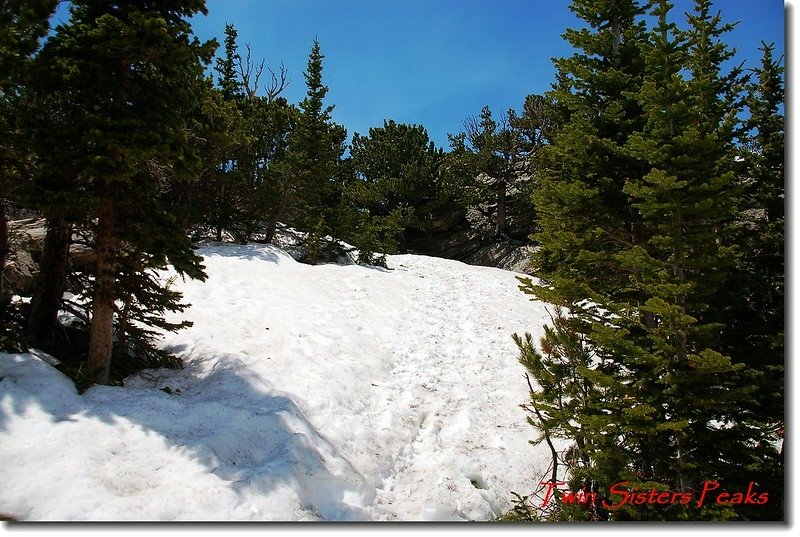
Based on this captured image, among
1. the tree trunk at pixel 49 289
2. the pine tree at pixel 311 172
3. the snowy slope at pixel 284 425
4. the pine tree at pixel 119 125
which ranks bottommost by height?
the snowy slope at pixel 284 425

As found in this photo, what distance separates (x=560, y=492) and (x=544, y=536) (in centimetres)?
173

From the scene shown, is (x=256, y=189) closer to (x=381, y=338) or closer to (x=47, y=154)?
(x=381, y=338)

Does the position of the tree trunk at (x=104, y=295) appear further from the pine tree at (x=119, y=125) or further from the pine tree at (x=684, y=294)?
the pine tree at (x=684, y=294)

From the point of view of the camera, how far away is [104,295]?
697 cm

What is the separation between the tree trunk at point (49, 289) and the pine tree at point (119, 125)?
96 cm

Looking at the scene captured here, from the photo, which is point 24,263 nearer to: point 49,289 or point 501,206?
point 49,289

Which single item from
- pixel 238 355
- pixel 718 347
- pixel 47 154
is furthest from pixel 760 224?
pixel 47 154

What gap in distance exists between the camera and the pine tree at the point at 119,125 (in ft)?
20.3

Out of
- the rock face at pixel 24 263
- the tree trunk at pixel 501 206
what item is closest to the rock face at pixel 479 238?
the tree trunk at pixel 501 206

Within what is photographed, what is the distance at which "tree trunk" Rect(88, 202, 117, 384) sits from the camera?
22.7 ft

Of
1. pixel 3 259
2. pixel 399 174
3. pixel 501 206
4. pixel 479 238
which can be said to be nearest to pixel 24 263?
pixel 3 259

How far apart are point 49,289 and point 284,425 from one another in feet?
17.5

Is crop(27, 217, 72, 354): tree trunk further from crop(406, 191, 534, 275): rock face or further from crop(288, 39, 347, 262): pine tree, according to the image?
crop(406, 191, 534, 275): rock face

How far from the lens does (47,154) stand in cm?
621
